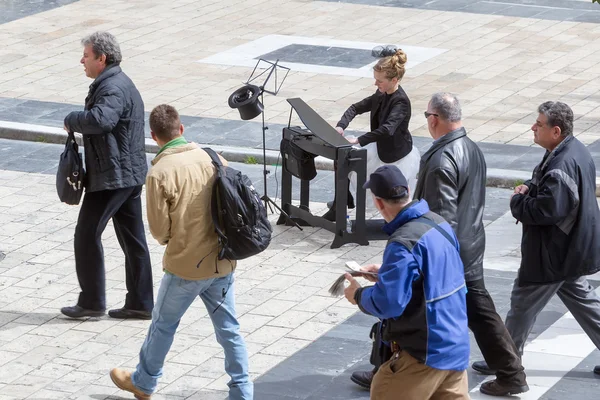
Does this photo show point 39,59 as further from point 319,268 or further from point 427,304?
point 427,304

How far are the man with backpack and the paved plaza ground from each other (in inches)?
20.7

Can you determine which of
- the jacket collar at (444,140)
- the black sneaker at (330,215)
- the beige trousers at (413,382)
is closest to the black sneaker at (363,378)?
the jacket collar at (444,140)

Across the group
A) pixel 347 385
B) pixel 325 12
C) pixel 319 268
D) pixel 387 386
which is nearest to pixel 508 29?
pixel 325 12

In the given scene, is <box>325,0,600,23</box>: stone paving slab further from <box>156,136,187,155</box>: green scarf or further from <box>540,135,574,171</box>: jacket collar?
<box>156,136,187,155</box>: green scarf

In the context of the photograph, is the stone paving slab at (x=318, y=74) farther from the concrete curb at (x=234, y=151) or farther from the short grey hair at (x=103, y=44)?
the short grey hair at (x=103, y=44)

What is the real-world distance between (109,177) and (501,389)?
9.98 ft

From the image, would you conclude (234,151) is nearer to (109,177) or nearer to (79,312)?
(79,312)

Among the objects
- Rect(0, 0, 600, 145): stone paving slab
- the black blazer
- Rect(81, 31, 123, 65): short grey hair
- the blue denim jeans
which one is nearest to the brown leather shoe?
the blue denim jeans

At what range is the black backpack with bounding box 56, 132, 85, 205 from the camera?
28.7 ft

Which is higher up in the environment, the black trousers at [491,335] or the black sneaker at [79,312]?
the black trousers at [491,335]

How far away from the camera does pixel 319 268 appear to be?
10.2 metres

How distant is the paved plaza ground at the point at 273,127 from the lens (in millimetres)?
8250

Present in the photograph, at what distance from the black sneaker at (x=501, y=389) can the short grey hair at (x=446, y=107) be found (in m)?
1.63

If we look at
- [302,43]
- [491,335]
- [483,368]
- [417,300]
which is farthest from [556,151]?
[302,43]
